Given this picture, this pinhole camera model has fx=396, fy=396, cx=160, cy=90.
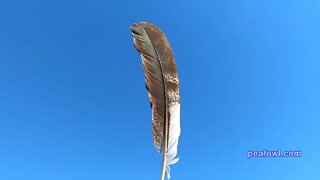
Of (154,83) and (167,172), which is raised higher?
(154,83)

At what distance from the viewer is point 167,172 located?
5.13 m

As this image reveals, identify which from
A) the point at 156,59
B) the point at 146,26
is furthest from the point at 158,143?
the point at 146,26

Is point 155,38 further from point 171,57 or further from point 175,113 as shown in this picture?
point 175,113

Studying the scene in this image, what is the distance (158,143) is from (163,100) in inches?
24.5

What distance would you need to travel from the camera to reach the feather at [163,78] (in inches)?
205

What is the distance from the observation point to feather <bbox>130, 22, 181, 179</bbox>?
521 cm

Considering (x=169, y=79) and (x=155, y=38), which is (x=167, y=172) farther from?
(x=155, y=38)

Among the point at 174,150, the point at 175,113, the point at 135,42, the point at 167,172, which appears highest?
the point at 135,42

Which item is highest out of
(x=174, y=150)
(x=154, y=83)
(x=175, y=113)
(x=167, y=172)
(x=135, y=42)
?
(x=135, y=42)

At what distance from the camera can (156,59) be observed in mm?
5211

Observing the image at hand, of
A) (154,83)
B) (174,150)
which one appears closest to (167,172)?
(174,150)

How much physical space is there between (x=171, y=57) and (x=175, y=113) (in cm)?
74

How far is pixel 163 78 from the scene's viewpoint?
5.24 metres

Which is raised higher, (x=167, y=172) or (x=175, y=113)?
(x=175, y=113)
